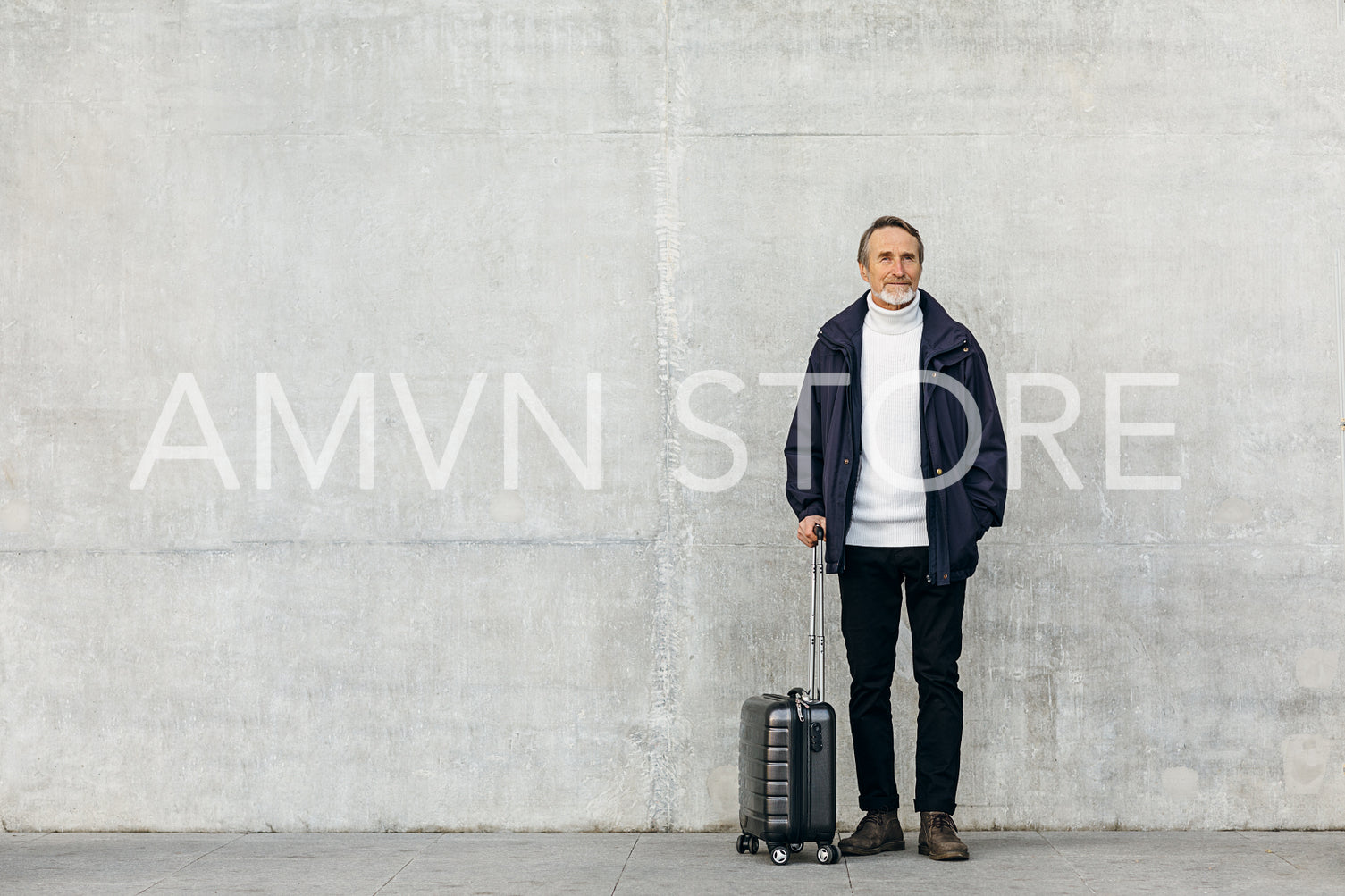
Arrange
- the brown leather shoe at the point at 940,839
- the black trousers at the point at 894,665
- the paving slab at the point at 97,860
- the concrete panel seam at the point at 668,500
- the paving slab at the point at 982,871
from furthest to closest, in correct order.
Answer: the concrete panel seam at the point at 668,500
the black trousers at the point at 894,665
the brown leather shoe at the point at 940,839
the paving slab at the point at 97,860
the paving slab at the point at 982,871

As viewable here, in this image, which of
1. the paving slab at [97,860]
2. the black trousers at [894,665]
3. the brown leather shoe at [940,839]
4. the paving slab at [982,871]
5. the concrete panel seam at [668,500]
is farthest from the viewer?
the concrete panel seam at [668,500]

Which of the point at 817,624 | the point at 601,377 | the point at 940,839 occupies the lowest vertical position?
the point at 940,839

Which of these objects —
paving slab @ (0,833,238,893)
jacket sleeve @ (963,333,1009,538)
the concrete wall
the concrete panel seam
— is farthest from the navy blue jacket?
paving slab @ (0,833,238,893)

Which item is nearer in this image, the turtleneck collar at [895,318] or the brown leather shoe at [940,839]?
the brown leather shoe at [940,839]

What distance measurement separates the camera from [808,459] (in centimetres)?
440

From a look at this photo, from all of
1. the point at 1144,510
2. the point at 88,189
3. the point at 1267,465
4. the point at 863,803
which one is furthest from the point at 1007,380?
the point at 88,189

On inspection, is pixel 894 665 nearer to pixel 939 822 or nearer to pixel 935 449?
pixel 939 822

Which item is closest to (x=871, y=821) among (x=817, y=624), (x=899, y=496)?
(x=817, y=624)

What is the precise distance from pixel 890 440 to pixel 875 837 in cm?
128

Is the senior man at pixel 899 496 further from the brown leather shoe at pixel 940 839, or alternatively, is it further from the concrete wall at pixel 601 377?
the concrete wall at pixel 601 377

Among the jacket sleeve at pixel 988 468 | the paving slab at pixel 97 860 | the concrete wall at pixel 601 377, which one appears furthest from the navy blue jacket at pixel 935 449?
the paving slab at pixel 97 860

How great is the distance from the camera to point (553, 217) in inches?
191

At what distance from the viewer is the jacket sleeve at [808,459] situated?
14.3 feet

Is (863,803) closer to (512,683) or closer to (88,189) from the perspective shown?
(512,683)
